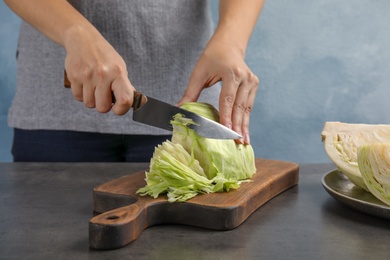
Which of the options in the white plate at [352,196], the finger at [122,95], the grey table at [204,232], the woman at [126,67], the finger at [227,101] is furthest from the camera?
the woman at [126,67]

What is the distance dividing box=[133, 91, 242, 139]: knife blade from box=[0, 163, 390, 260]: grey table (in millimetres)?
200

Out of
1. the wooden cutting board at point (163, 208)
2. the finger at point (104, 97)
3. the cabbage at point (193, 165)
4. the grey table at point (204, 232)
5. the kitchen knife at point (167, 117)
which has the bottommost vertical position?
the grey table at point (204, 232)

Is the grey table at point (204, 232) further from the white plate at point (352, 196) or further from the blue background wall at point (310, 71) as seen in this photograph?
the blue background wall at point (310, 71)

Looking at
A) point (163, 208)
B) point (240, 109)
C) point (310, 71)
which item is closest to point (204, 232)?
point (163, 208)

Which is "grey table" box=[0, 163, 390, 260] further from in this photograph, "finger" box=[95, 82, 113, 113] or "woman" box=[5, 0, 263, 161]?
"woman" box=[5, 0, 263, 161]

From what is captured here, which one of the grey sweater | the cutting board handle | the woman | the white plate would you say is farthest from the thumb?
the cutting board handle

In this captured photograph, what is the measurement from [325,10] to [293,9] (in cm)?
18

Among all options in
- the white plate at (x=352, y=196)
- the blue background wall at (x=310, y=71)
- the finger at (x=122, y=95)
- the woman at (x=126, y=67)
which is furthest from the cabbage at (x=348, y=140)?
the blue background wall at (x=310, y=71)

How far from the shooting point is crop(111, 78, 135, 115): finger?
1304 mm

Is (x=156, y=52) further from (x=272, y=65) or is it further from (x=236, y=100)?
(x=272, y=65)

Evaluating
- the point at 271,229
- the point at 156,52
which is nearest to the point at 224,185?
the point at 271,229

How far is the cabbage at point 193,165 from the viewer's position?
4.15 feet

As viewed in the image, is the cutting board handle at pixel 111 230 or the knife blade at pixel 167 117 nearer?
the cutting board handle at pixel 111 230

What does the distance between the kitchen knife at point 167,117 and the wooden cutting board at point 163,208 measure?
0.13 m
